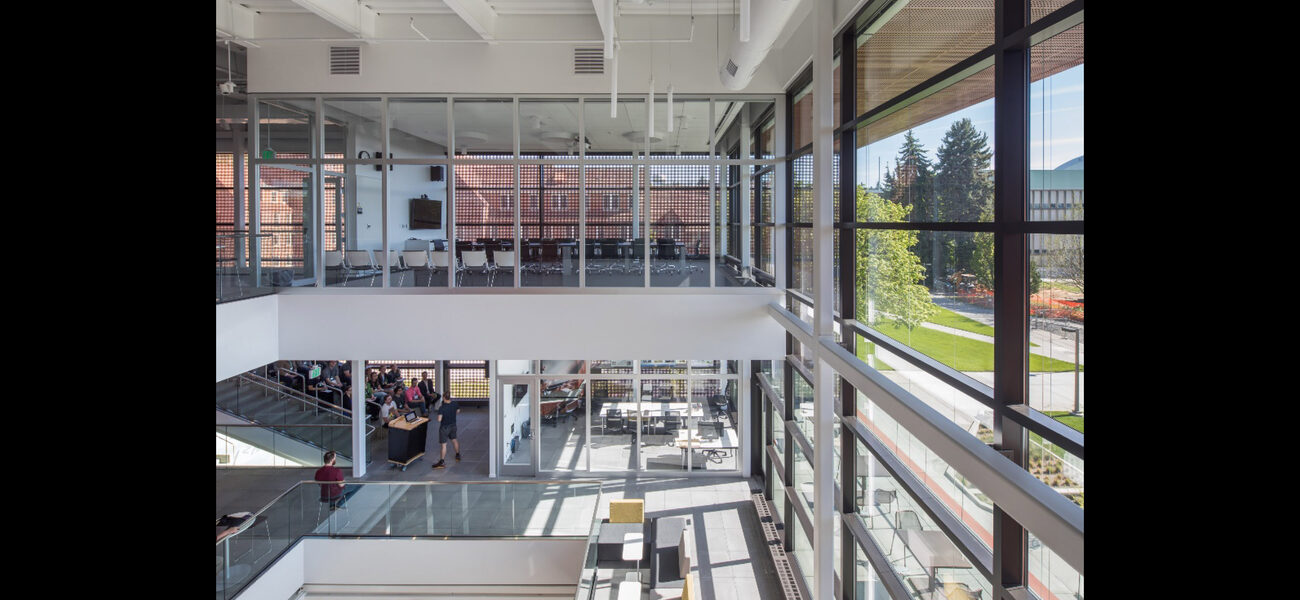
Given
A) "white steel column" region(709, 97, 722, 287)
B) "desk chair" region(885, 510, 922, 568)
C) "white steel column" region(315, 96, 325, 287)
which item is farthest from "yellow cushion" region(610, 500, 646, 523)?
"white steel column" region(315, 96, 325, 287)

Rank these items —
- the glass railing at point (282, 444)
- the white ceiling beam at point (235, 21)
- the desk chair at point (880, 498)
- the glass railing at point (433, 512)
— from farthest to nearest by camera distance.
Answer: the glass railing at point (282, 444) < the glass railing at point (433, 512) < the white ceiling beam at point (235, 21) < the desk chair at point (880, 498)

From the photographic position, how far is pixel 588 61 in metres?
9.95

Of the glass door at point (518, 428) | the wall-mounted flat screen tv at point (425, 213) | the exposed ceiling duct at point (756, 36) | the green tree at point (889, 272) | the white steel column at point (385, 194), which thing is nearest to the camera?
the green tree at point (889, 272)

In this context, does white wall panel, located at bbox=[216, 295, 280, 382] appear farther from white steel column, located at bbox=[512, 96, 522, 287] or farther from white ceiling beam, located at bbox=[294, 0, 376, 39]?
white ceiling beam, located at bbox=[294, 0, 376, 39]

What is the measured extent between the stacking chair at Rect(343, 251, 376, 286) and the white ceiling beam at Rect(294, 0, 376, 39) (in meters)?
3.02

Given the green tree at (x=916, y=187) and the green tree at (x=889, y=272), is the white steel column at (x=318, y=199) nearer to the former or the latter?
the green tree at (x=889, y=272)

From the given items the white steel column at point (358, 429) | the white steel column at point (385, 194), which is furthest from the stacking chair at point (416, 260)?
the white steel column at point (358, 429)

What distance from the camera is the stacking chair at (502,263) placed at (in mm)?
10250

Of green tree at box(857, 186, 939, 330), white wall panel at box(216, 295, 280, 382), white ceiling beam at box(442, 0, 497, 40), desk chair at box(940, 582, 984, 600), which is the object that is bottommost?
desk chair at box(940, 582, 984, 600)

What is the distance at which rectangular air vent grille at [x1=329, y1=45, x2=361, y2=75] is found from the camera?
9.95 m

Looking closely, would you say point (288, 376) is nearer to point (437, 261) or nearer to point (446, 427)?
point (446, 427)

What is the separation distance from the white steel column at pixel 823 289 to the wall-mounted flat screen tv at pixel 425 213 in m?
6.67

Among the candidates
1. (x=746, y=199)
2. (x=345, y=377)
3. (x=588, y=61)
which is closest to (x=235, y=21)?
(x=588, y=61)
